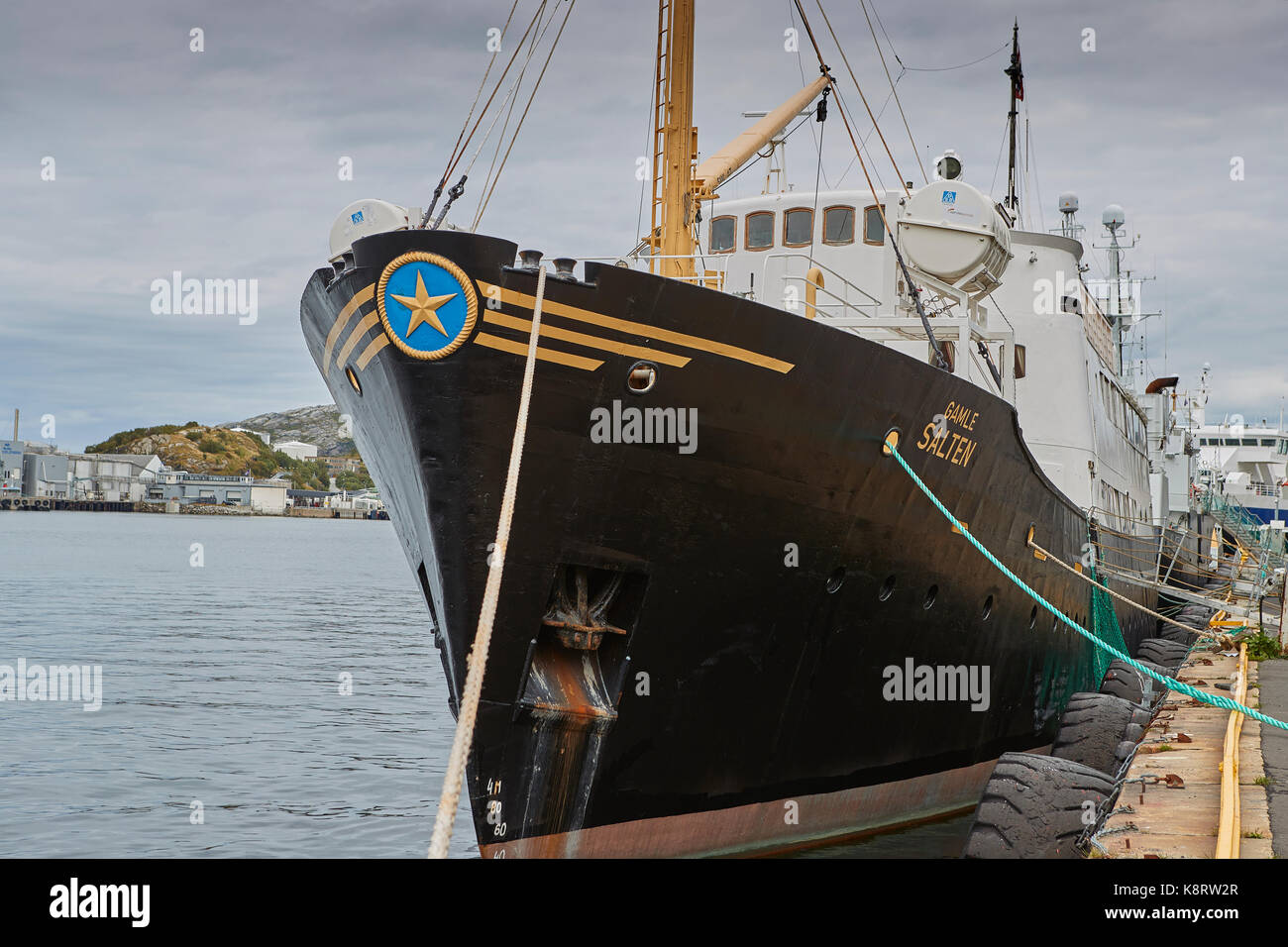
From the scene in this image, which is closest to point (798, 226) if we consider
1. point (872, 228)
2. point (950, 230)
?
point (872, 228)

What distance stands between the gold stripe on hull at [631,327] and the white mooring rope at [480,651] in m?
0.10

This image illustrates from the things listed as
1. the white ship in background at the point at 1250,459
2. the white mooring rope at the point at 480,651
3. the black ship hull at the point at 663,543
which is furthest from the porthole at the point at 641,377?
the white ship in background at the point at 1250,459

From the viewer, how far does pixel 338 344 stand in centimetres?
859

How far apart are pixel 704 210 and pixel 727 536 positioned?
717 cm

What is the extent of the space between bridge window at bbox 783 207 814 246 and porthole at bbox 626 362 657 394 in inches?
252

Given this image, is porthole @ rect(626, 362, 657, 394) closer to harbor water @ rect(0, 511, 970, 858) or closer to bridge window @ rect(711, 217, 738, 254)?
harbor water @ rect(0, 511, 970, 858)

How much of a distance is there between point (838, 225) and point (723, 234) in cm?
150

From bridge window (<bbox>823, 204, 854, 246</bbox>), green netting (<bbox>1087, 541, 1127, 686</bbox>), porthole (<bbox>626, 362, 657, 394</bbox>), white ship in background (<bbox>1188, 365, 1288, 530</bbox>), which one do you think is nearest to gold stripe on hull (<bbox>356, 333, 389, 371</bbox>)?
porthole (<bbox>626, 362, 657, 394</bbox>)

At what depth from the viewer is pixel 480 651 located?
17.7 ft

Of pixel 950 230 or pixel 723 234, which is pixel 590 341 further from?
pixel 723 234

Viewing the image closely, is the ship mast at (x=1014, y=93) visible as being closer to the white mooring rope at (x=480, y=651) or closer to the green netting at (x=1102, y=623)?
the green netting at (x=1102, y=623)

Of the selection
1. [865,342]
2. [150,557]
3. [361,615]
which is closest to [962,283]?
[865,342]

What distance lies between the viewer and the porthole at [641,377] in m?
7.62
